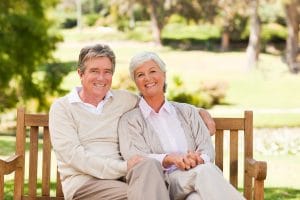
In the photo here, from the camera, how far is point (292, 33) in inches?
1455

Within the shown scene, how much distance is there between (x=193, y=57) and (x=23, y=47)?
30.4 m

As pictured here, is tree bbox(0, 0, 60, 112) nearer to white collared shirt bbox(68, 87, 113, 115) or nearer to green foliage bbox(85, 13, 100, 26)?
white collared shirt bbox(68, 87, 113, 115)

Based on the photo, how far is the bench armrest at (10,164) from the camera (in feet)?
14.5

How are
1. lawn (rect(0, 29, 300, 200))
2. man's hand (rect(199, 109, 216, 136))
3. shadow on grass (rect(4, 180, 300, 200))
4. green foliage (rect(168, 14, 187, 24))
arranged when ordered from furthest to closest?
green foliage (rect(168, 14, 187, 24)), lawn (rect(0, 29, 300, 200)), shadow on grass (rect(4, 180, 300, 200)), man's hand (rect(199, 109, 216, 136))

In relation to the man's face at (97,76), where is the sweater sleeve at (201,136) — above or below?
below

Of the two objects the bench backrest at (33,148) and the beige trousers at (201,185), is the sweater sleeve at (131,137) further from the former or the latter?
the bench backrest at (33,148)

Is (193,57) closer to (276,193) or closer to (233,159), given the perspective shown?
(276,193)

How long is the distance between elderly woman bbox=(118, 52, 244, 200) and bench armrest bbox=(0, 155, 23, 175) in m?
0.78

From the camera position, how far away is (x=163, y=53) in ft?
152

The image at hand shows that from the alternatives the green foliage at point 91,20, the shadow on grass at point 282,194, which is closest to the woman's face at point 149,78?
the shadow on grass at point 282,194

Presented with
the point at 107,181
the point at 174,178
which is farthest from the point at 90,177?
the point at 174,178

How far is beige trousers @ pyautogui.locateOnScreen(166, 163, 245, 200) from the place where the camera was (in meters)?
4.05

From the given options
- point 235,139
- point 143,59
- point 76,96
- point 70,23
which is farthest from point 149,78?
point 70,23

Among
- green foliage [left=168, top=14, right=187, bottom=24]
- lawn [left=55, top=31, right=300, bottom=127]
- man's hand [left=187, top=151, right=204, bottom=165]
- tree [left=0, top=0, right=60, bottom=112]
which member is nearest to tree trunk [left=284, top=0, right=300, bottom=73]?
lawn [left=55, top=31, right=300, bottom=127]
